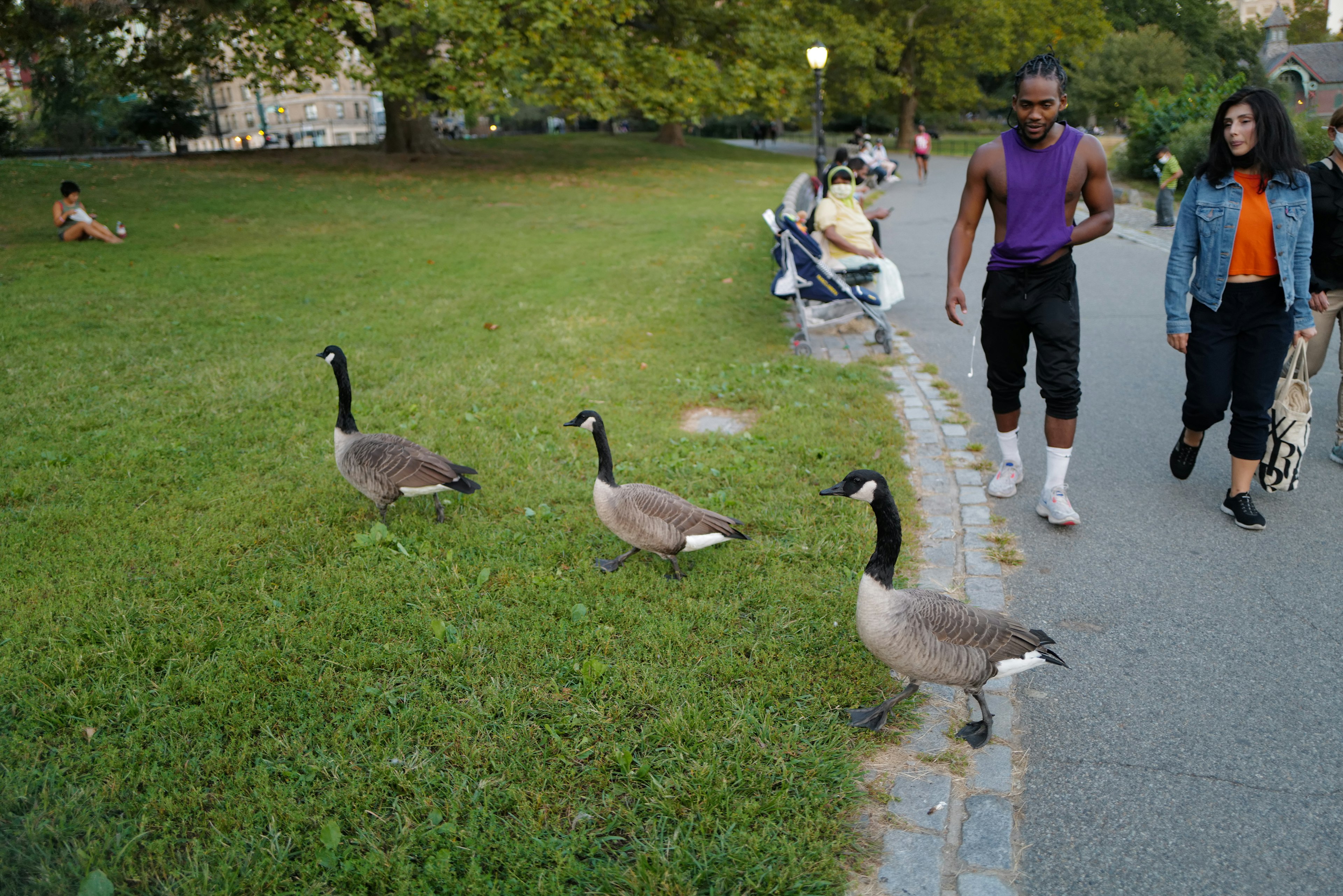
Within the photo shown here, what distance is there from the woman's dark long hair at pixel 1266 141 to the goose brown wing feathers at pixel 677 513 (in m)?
3.00

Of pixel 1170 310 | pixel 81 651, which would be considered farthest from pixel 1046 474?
pixel 81 651

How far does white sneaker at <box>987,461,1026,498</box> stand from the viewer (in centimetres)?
522

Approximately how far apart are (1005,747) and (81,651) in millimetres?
3729

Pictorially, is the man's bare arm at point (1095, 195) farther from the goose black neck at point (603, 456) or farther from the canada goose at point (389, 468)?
the canada goose at point (389, 468)

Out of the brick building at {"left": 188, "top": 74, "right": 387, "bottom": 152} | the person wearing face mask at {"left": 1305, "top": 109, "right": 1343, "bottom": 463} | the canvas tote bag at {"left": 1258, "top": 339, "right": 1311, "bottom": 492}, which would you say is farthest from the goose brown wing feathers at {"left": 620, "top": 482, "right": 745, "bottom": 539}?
the brick building at {"left": 188, "top": 74, "right": 387, "bottom": 152}

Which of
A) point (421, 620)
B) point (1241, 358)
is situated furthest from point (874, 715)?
point (1241, 358)

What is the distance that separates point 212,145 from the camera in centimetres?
8094

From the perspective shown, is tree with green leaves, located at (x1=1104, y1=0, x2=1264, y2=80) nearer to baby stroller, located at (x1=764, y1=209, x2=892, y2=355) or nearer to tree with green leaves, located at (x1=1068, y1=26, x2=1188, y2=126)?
tree with green leaves, located at (x1=1068, y1=26, x2=1188, y2=126)

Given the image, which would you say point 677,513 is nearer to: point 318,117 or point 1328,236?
point 1328,236

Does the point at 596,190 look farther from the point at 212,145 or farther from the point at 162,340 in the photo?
the point at 212,145

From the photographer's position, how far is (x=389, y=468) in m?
4.43

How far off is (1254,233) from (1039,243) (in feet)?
3.47

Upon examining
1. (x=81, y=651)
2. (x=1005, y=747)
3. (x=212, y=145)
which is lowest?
(x=1005, y=747)

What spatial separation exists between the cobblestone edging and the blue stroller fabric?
433 cm
